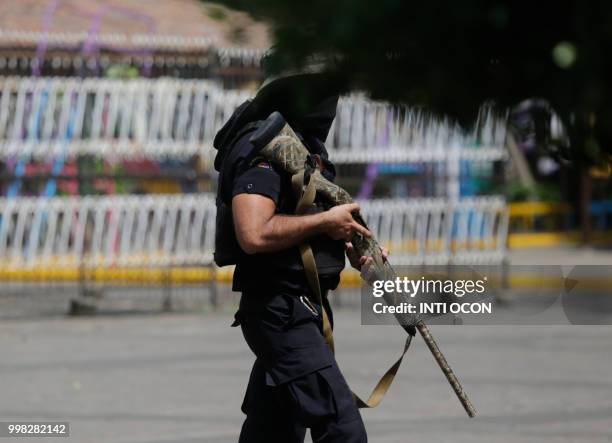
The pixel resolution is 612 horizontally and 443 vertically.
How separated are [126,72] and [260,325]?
12.2 m

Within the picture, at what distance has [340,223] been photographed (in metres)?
4.63

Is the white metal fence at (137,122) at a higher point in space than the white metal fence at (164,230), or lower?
higher

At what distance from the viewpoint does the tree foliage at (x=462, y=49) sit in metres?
1.83

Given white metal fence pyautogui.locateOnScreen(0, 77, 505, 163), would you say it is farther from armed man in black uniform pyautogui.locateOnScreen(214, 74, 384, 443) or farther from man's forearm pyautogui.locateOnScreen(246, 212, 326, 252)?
man's forearm pyautogui.locateOnScreen(246, 212, 326, 252)

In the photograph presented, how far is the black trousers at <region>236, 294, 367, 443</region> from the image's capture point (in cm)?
453

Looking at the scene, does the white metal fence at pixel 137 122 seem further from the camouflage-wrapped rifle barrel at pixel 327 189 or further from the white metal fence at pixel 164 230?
the camouflage-wrapped rifle barrel at pixel 327 189

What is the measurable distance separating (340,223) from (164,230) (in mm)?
10119

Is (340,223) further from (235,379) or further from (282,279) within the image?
(235,379)

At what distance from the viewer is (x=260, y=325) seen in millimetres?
4668

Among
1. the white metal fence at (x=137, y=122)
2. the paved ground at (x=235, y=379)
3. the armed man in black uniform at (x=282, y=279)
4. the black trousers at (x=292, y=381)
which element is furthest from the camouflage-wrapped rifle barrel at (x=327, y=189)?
the white metal fence at (x=137, y=122)

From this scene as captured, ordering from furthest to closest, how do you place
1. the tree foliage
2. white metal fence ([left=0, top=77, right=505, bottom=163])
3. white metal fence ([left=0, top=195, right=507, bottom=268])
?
white metal fence ([left=0, top=77, right=505, bottom=163]) → white metal fence ([left=0, top=195, right=507, bottom=268]) → the tree foliage

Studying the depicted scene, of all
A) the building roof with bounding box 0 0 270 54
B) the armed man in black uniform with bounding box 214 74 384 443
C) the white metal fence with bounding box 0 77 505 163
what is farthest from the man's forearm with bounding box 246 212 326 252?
the building roof with bounding box 0 0 270 54

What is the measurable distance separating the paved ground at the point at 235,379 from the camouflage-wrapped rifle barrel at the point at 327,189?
7.23ft

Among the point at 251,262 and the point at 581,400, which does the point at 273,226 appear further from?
the point at 581,400
